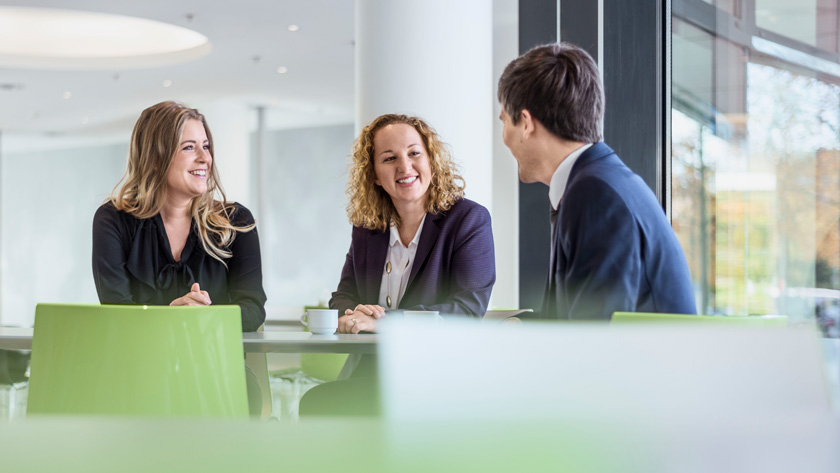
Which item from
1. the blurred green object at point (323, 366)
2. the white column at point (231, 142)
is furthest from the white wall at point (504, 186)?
the white column at point (231, 142)

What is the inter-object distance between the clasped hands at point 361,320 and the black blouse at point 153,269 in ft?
1.18

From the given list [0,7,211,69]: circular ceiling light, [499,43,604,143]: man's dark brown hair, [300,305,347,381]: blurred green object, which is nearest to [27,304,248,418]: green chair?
[499,43,604,143]: man's dark brown hair

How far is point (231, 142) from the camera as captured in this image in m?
9.70

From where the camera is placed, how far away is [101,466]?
1.16 ft

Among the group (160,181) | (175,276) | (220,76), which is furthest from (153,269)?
(220,76)

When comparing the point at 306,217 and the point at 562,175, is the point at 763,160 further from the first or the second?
the point at 306,217

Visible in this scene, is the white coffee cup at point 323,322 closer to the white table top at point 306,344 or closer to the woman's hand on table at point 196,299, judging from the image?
the white table top at point 306,344

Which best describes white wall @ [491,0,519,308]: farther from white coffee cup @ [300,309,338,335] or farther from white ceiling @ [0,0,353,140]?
white coffee cup @ [300,309,338,335]

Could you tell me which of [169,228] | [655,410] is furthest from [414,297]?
[655,410]

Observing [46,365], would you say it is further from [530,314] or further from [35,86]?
[35,86]

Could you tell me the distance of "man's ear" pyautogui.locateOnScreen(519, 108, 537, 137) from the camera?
69.7 inches

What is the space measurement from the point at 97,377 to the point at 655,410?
4.37 ft

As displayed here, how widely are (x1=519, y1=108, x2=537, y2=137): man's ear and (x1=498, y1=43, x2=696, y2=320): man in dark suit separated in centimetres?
3

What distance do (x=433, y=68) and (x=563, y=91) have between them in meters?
2.20
